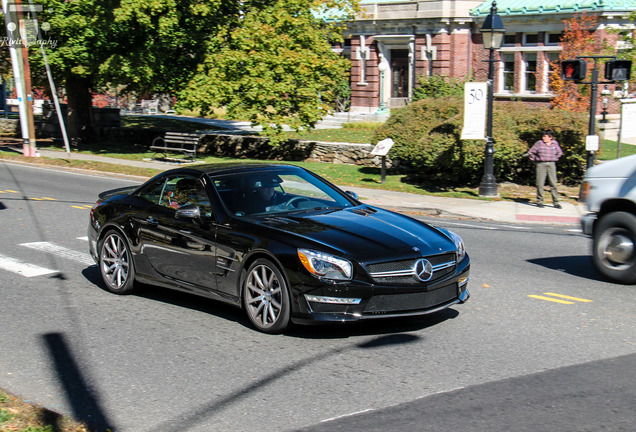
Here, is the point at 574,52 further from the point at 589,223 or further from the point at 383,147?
the point at 589,223

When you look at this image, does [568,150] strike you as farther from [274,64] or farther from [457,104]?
[274,64]

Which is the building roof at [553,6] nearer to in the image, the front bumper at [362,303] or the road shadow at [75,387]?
the front bumper at [362,303]

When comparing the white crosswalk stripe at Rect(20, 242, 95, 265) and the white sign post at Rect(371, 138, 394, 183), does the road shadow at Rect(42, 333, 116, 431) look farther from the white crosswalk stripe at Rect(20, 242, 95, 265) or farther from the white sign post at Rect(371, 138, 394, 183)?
the white sign post at Rect(371, 138, 394, 183)

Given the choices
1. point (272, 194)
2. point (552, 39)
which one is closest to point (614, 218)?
point (272, 194)

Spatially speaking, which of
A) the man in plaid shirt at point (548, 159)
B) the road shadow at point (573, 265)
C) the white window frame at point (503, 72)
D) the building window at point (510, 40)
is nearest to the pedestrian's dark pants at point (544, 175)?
the man in plaid shirt at point (548, 159)

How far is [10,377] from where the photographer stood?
6.03 m

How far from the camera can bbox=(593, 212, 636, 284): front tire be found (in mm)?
9180

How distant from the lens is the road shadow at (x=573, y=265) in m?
9.79

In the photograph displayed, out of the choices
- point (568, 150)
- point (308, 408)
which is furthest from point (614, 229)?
point (568, 150)

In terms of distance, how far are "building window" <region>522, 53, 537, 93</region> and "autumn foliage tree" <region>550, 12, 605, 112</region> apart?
142 inches

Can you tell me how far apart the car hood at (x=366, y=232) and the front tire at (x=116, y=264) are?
6.76ft

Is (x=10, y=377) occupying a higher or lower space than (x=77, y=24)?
lower

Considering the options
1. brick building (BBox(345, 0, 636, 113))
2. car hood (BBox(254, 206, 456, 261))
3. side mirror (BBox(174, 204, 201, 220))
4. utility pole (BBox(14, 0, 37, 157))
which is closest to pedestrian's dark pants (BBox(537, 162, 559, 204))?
car hood (BBox(254, 206, 456, 261))

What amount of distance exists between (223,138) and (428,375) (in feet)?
81.3
